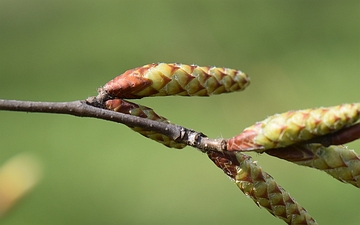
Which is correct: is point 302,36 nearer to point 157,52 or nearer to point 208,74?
point 157,52

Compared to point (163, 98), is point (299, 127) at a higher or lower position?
lower

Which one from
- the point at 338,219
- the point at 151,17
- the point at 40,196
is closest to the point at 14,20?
the point at 151,17

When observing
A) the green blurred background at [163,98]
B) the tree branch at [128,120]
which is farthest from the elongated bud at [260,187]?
the green blurred background at [163,98]

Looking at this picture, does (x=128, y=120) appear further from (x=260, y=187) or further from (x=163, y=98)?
(x=163, y=98)

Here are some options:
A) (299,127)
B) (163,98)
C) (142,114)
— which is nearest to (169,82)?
(142,114)

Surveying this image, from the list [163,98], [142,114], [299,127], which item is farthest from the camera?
[163,98]

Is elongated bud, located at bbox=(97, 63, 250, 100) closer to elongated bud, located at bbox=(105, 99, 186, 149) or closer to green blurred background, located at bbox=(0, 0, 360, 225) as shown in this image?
elongated bud, located at bbox=(105, 99, 186, 149)
